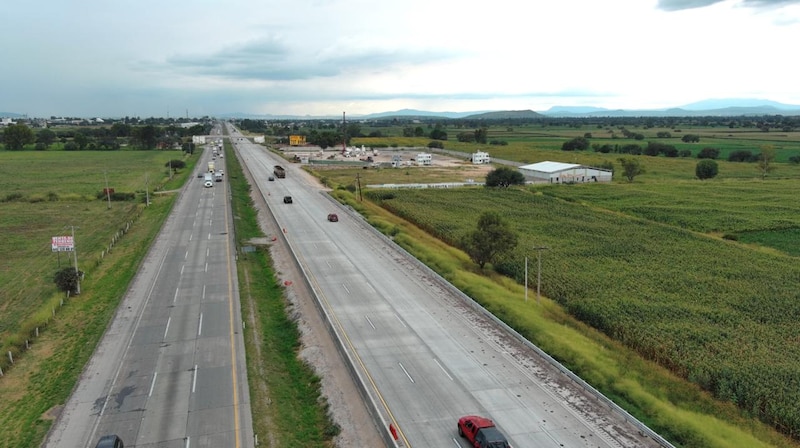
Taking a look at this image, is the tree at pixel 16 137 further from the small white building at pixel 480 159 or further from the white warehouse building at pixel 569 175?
the white warehouse building at pixel 569 175

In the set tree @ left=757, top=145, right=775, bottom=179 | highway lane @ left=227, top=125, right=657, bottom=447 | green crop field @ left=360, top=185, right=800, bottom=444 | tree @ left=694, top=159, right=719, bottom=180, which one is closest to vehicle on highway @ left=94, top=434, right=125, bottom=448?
highway lane @ left=227, top=125, right=657, bottom=447

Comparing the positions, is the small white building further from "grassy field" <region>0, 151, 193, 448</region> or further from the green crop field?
the green crop field

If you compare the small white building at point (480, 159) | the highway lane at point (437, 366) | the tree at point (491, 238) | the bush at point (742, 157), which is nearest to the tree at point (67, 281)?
the highway lane at point (437, 366)

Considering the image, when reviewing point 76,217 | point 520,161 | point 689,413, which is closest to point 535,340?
point 689,413

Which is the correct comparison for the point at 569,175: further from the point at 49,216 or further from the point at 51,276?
the point at 51,276

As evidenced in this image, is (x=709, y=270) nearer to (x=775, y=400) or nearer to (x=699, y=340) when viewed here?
(x=699, y=340)

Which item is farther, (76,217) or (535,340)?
(76,217)
